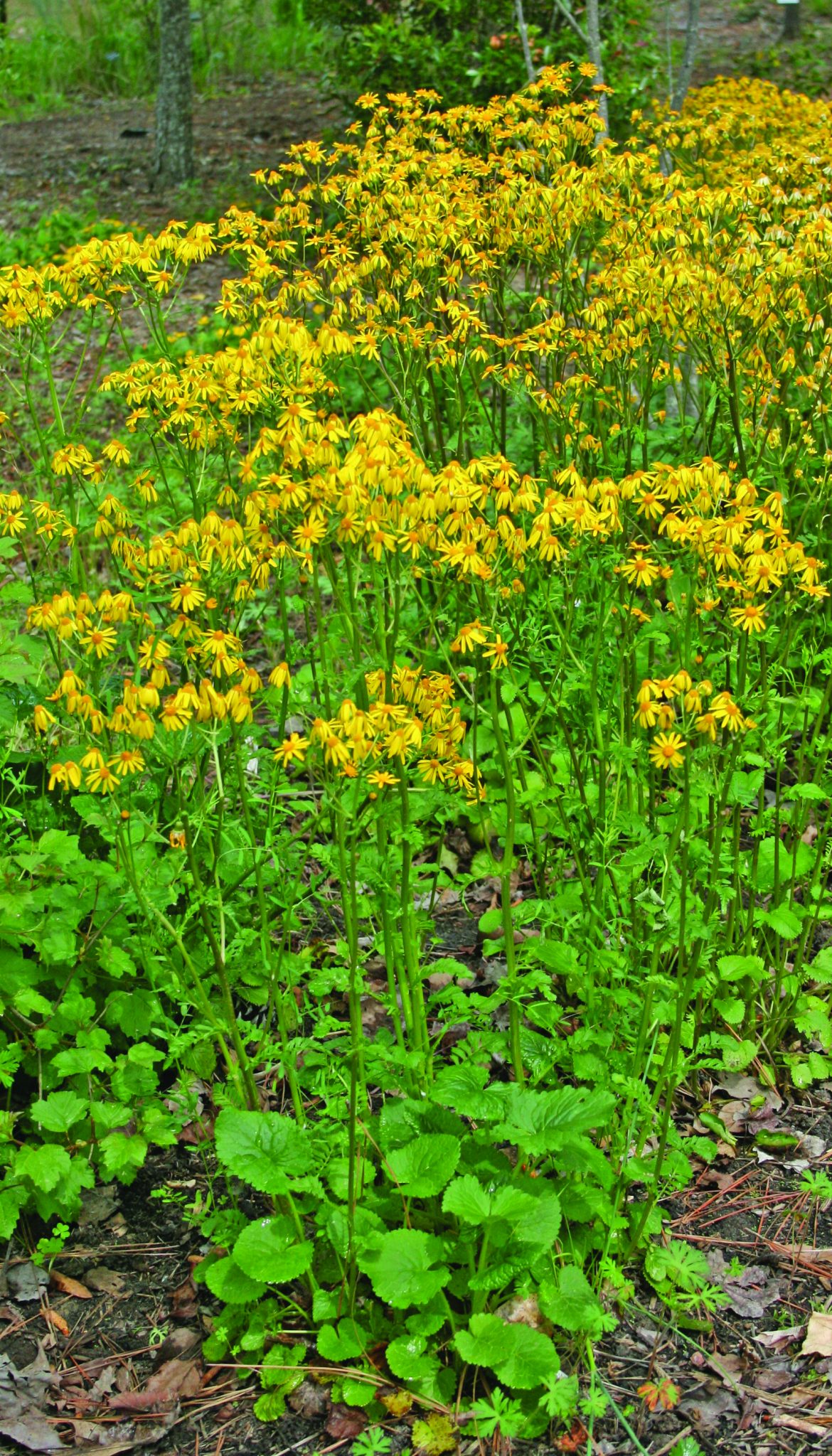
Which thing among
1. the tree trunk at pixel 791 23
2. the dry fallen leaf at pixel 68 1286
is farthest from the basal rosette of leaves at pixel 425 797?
the tree trunk at pixel 791 23

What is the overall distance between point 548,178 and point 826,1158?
323cm

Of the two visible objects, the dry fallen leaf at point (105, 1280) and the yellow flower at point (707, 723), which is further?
the dry fallen leaf at point (105, 1280)

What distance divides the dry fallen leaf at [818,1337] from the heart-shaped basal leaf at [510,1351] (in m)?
0.55

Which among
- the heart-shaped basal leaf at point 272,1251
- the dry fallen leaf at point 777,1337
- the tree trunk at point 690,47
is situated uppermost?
the tree trunk at point 690,47

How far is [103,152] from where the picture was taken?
11742 millimetres

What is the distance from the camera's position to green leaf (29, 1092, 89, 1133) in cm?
257

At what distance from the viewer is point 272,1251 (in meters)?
2.38

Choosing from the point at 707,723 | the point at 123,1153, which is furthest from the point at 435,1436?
the point at 707,723

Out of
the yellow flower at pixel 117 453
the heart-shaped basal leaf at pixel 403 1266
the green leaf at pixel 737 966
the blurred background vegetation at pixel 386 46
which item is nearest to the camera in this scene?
the heart-shaped basal leaf at pixel 403 1266

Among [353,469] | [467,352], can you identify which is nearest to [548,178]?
[467,352]

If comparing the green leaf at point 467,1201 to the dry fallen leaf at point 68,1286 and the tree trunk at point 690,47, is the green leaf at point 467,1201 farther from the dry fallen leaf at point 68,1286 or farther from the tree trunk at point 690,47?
the tree trunk at point 690,47

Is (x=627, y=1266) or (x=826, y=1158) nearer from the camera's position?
(x=627, y=1266)

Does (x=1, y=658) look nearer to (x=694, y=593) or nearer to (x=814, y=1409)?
(x=694, y=593)

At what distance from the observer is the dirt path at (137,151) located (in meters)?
10.1
